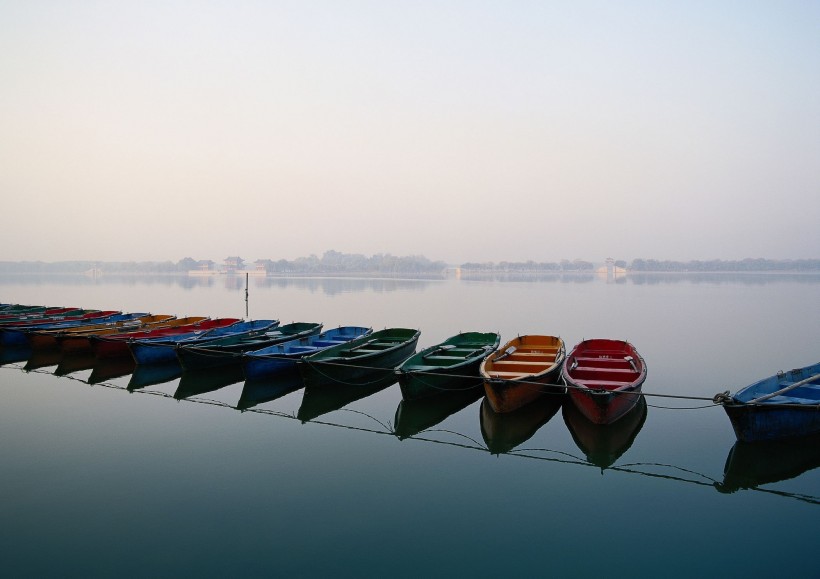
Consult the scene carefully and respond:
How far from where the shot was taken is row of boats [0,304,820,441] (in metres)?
11.6

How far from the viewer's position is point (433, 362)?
16.9 m

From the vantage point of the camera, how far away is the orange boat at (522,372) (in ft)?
42.9

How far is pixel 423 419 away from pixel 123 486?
7.51m

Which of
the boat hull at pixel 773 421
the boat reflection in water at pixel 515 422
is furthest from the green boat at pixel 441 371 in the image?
the boat hull at pixel 773 421

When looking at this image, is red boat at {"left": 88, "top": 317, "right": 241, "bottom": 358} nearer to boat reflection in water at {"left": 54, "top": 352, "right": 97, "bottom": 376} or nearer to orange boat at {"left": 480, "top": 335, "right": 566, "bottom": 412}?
boat reflection in water at {"left": 54, "top": 352, "right": 97, "bottom": 376}

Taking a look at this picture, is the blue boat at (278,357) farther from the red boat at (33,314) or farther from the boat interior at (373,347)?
the red boat at (33,314)

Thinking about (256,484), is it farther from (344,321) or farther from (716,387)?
(344,321)

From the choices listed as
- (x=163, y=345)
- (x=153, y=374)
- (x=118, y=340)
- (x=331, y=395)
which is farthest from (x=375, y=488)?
(x=118, y=340)

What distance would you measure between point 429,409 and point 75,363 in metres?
15.6

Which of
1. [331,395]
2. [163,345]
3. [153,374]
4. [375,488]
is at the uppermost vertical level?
[163,345]

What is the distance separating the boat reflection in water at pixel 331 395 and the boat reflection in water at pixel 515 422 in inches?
159

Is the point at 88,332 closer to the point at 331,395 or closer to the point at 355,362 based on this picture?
the point at 331,395

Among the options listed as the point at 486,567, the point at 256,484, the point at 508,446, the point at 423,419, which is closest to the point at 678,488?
the point at 508,446

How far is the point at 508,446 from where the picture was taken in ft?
40.1
